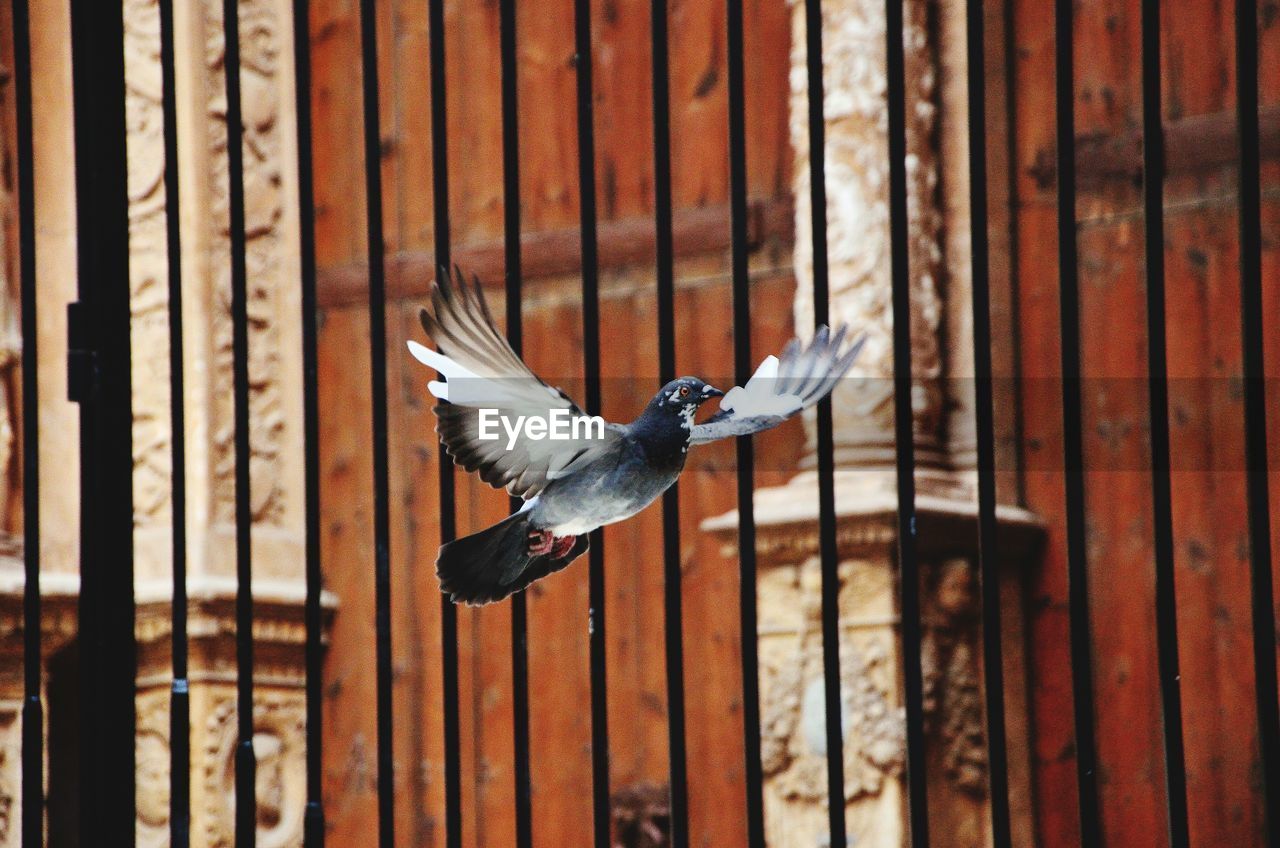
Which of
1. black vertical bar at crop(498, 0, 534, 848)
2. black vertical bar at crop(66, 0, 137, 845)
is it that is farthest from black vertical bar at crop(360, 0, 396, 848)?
black vertical bar at crop(66, 0, 137, 845)

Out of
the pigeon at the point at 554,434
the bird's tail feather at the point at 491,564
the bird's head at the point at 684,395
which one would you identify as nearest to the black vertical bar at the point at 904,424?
the pigeon at the point at 554,434

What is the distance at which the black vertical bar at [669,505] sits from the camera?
5.51 feet

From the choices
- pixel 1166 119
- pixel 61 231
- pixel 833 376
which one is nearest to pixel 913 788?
pixel 833 376

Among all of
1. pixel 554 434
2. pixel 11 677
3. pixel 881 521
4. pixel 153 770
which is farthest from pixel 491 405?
pixel 153 770

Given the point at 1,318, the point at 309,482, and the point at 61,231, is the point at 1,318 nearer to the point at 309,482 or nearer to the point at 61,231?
the point at 61,231

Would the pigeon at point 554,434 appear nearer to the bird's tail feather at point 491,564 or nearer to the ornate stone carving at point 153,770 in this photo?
the bird's tail feather at point 491,564

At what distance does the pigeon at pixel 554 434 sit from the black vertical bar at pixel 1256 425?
1.23 ft

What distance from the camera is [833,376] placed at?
5.23 feet

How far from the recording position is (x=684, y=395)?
5.11 feet

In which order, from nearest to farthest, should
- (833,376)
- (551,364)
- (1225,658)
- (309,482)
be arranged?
(833,376) → (309,482) → (1225,658) → (551,364)

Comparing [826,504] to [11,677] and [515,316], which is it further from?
[11,677]

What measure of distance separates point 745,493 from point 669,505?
74 millimetres

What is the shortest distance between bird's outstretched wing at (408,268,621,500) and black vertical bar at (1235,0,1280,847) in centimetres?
58

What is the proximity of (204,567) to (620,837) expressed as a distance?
1.33m
